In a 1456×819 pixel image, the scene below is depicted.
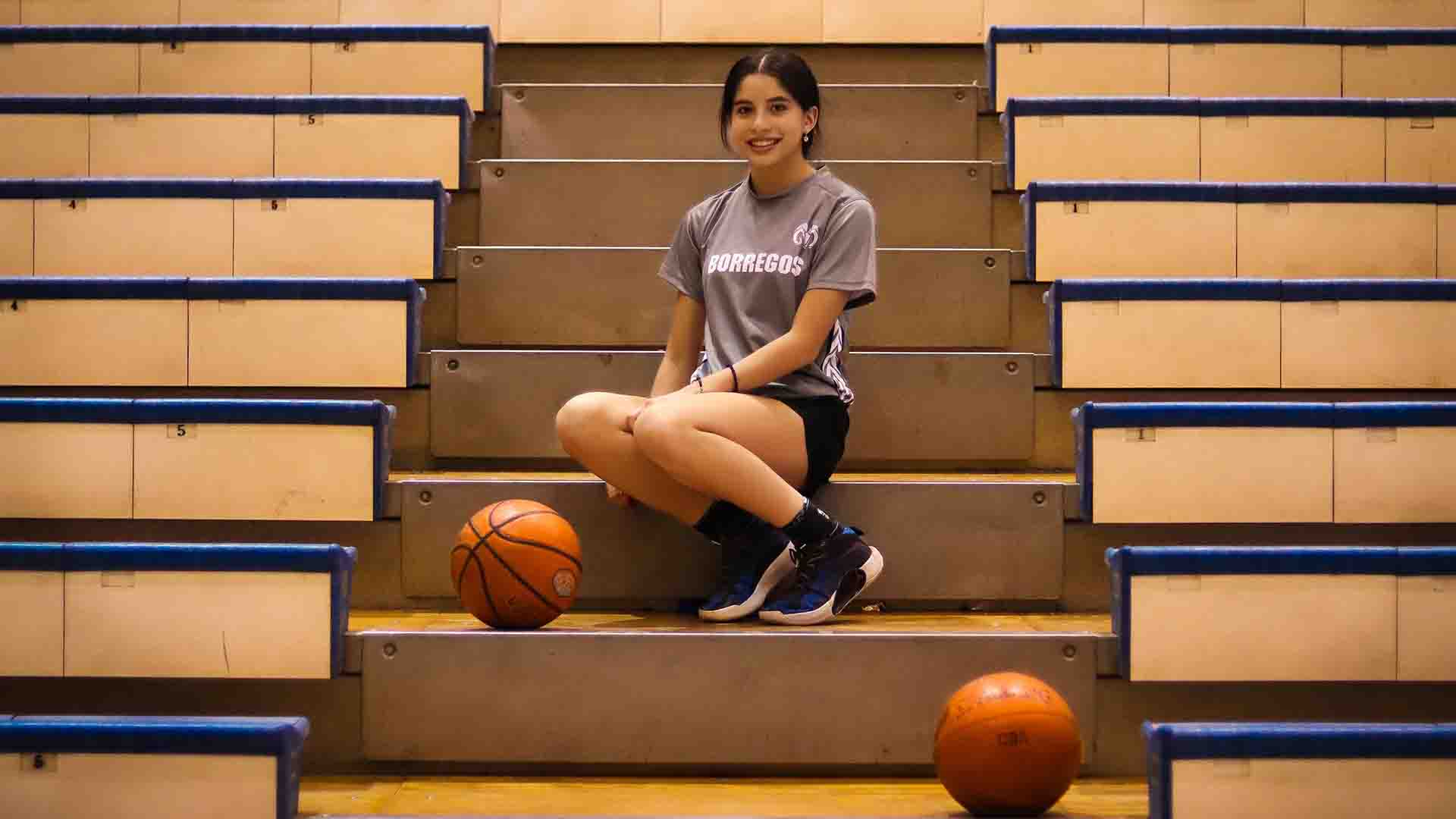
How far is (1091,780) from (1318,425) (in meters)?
0.62

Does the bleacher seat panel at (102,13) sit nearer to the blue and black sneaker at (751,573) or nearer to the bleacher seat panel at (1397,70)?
the blue and black sneaker at (751,573)

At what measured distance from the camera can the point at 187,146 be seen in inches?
111

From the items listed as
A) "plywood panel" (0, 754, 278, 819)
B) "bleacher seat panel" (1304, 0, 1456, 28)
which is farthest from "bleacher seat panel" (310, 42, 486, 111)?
"bleacher seat panel" (1304, 0, 1456, 28)

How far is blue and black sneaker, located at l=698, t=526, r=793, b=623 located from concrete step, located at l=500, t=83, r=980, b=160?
112 cm

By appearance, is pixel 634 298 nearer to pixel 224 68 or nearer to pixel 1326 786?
pixel 224 68

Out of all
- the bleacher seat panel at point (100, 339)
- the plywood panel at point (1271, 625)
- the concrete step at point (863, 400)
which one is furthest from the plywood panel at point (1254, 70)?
the bleacher seat panel at point (100, 339)

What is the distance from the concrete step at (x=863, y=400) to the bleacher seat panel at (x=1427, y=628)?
65cm

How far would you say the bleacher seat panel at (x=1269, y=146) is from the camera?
280 cm

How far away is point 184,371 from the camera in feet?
7.72

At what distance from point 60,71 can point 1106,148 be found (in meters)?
2.13

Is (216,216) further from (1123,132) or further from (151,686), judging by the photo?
(1123,132)

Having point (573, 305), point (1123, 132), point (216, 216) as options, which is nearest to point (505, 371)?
point (573, 305)

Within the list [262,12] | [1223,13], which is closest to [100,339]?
[262,12]

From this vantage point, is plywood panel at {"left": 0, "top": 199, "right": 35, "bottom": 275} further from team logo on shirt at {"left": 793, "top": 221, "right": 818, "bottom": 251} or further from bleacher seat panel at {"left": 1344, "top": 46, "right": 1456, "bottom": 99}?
bleacher seat panel at {"left": 1344, "top": 46, "right": 1456, "bottom": 99}
